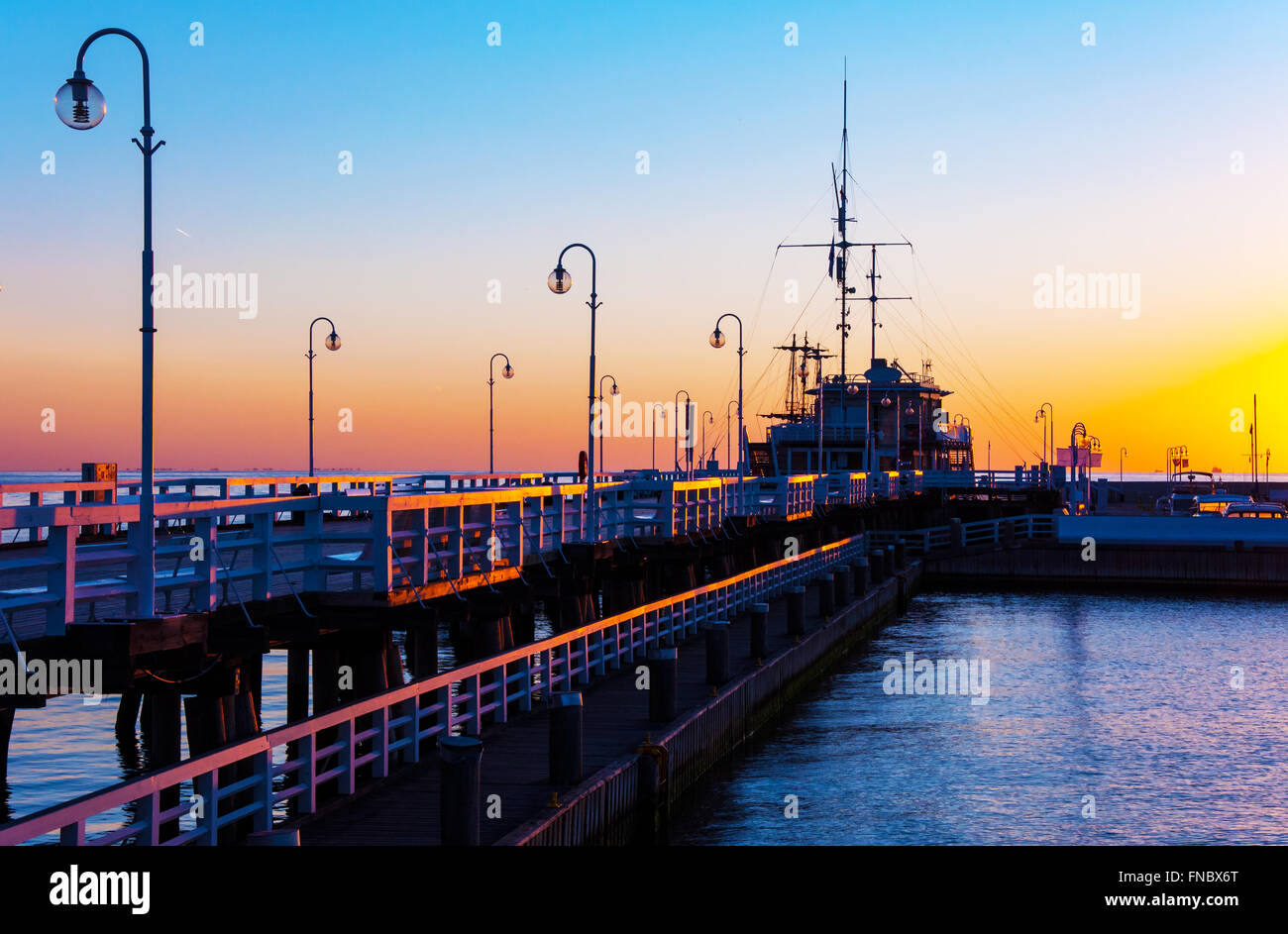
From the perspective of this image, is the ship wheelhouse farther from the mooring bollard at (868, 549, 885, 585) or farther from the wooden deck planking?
the wooden deck planking

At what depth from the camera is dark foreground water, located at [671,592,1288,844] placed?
1769cm

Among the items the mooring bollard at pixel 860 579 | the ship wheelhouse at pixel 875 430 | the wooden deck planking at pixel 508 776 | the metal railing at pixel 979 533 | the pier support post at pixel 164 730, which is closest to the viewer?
the wooden deck planking at pixel 508 776

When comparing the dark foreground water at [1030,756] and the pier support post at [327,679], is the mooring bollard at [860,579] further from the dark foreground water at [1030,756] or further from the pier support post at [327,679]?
the pier support post at [327,679]

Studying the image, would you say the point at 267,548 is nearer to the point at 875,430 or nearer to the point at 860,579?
the point at 860,579

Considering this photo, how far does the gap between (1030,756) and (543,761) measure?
11.1 m

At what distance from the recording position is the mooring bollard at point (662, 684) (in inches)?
675

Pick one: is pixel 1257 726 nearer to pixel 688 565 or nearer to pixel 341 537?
pixel 688 565

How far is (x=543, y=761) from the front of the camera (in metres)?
14.5

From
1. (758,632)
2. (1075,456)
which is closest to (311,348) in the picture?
(758,632)

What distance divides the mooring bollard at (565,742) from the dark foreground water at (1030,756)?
362cm

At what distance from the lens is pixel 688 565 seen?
1363 inches

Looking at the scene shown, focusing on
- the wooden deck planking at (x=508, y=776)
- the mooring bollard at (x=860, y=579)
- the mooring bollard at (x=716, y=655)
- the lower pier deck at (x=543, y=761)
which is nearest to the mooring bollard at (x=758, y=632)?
the lower pier deck at (x=543, y=761)

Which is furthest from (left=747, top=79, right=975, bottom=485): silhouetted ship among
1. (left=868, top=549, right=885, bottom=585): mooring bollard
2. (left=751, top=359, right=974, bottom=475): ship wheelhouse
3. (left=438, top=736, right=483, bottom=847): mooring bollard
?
(left=438, top=736, right=483, bottom=847): mooring bollard

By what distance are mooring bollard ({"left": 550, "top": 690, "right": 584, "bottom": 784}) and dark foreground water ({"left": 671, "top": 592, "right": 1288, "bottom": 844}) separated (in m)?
3.62
